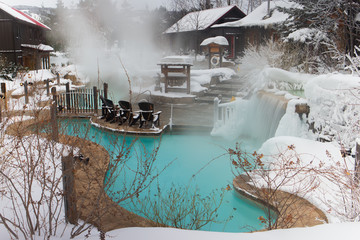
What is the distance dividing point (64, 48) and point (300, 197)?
132ft

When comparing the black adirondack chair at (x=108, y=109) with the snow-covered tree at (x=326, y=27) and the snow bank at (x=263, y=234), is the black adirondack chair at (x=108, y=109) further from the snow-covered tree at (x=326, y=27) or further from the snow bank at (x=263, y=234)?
the snow bank at (x=263, y=234)

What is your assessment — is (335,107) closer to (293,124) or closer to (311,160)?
(311,160)

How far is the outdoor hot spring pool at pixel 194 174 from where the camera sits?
19.8 feet

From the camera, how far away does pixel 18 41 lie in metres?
27.0

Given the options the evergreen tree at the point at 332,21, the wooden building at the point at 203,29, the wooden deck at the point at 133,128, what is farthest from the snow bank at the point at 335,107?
the wooden building at the point at 203,29

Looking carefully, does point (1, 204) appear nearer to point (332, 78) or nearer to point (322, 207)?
point (322, 207)

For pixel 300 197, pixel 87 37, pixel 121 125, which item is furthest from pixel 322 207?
pixel 87 37

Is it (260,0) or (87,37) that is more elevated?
(260,0)

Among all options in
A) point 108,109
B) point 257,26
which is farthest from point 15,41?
point 257,26

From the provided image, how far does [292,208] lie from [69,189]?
11.1 feet

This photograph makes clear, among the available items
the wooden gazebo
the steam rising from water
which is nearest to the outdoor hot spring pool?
the wooden gazebo

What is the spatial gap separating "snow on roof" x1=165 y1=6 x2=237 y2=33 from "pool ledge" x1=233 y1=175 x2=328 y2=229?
24.7m

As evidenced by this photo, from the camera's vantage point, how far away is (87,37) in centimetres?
4588

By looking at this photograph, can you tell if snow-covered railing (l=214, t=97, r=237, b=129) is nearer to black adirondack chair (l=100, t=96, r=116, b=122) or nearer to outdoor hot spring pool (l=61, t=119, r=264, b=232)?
outdoor hot spring pool (l=61, t=119, r=264, b=232)
